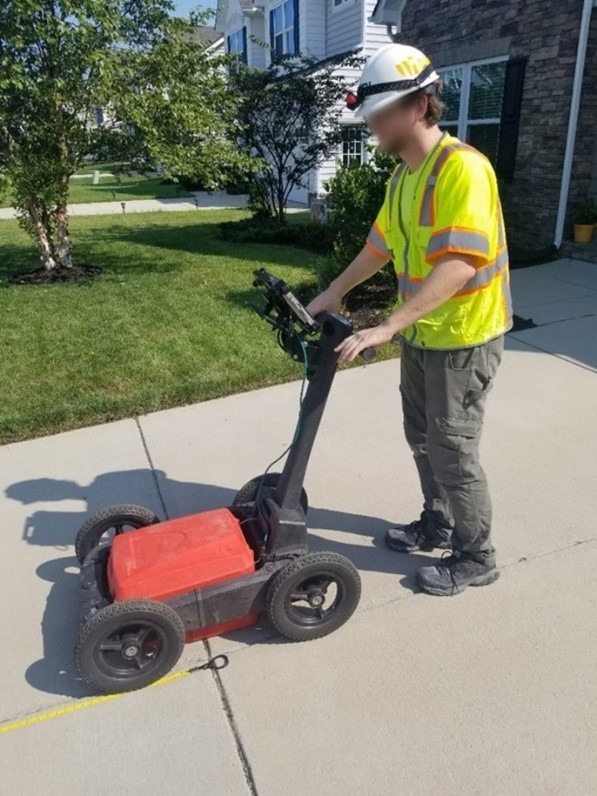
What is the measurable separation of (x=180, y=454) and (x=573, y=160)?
6933 mm

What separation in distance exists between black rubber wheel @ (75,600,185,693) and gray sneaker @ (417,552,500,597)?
1021 millimetres

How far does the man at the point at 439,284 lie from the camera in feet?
6.45

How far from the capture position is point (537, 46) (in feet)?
26.7

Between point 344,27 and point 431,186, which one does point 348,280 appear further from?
point 344,27

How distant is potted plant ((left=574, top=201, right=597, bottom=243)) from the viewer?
8.10 metres

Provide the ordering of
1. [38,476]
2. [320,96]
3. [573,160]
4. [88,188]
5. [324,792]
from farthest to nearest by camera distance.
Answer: [88,188], [320,96], [573,160], [38,476], [324,792]

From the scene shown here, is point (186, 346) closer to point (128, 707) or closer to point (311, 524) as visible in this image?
point (311, 524)

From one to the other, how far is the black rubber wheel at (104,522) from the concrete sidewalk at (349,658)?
0.25 metres

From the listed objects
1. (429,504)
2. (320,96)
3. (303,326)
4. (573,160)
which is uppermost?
(320,96)

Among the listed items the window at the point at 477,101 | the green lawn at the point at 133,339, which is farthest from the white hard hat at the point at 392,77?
the window at the point at 477,101

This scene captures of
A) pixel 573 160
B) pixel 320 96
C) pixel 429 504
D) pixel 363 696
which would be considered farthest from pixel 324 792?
pixel 320 96

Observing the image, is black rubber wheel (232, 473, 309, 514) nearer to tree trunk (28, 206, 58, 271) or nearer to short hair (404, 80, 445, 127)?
short hair (404, 80, 445, 127)

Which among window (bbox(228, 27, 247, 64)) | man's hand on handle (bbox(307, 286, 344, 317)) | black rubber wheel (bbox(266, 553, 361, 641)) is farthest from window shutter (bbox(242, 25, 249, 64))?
black rubber wheel (bbox(266, 553, 361, 641))

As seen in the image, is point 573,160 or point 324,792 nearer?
point 324,792
